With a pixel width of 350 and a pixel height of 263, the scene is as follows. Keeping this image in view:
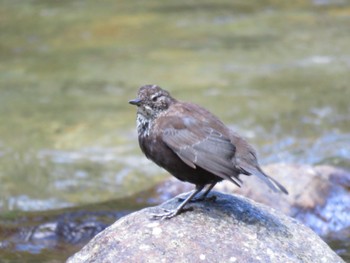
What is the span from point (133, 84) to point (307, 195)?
566 cm

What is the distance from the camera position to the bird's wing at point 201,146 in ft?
13.6

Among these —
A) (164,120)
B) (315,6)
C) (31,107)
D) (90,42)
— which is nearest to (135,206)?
(164,120)

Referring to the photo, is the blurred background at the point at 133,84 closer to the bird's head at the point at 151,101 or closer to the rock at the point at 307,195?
the rock at the point at 307,195

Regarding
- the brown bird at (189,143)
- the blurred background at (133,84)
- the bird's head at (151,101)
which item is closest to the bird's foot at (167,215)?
the brown bird at (189,143)

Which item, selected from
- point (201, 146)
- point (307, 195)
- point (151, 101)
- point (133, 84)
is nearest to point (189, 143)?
point (201, 146)

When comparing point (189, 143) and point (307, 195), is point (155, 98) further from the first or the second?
point (307, 195)

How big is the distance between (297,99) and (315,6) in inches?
245

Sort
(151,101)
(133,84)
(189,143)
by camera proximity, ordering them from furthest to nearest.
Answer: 1. (133,84)
2. (151,101)
3. (189,143)

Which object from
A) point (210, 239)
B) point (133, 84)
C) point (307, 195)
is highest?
point (210, 239)

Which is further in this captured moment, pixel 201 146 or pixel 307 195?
pixel 307 195

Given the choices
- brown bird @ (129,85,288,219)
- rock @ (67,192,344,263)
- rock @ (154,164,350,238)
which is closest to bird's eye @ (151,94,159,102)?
brown bird @ (129,85,288,219)

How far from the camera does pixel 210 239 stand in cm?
413

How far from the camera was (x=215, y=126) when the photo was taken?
436 cm

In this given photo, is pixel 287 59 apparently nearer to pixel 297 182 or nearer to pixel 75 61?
pixel 75 61
